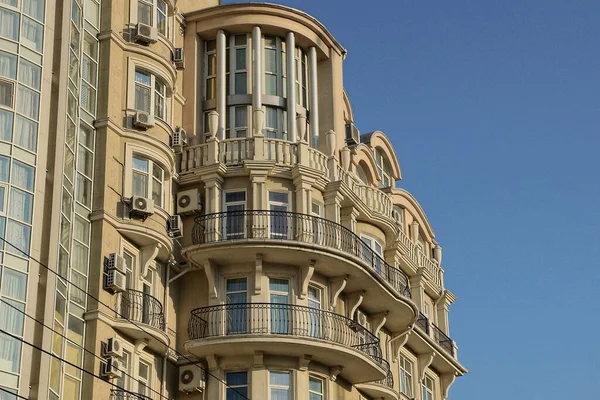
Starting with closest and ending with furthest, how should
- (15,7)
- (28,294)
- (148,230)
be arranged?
(28,294), (15,7), (148,230)

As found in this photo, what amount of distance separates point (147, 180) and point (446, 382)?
51.6 feet

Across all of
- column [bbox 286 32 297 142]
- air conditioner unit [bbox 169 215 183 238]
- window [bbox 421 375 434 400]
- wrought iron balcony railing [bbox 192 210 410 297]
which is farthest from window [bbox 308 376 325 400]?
window [bbox 421 375 434 400]

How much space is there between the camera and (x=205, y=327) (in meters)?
34.8

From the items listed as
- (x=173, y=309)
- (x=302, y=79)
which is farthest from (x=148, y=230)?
(x=302, y=79)

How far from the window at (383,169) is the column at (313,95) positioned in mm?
5376

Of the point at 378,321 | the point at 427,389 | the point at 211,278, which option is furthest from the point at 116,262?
the point at 427,389

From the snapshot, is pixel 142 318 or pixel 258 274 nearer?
pixel 142 318

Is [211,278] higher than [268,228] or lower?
lower

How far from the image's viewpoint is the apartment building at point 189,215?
2997cm

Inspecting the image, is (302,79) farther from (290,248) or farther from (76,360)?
(76,360)

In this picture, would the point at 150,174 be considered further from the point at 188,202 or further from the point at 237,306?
the point at 237,306

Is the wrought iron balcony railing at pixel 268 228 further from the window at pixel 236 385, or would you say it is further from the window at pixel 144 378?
the window at pixel 144 378

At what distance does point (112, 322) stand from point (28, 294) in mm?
3851

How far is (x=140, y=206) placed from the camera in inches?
1321
